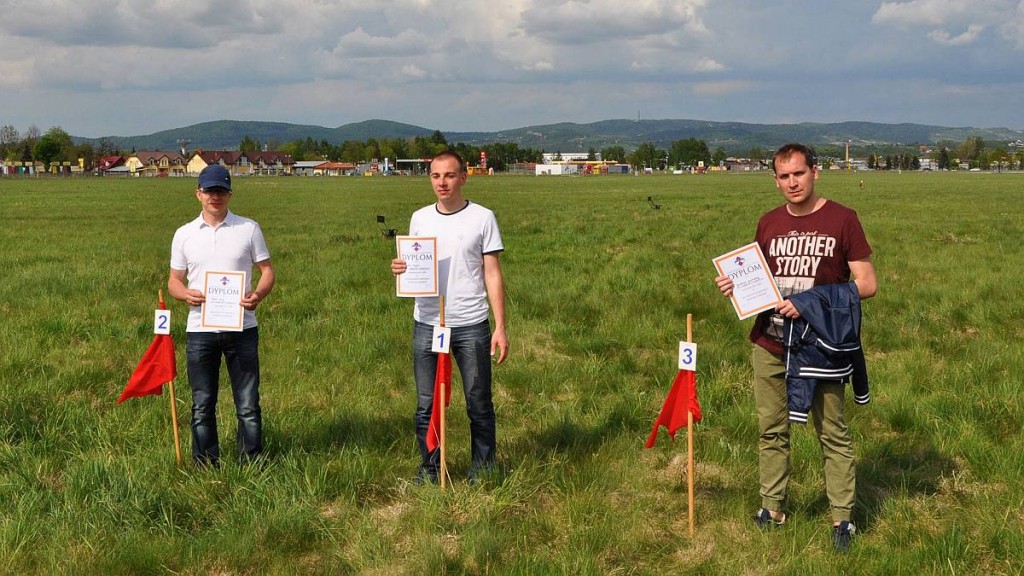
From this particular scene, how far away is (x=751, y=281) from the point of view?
450 cm

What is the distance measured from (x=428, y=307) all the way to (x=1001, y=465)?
157 inches

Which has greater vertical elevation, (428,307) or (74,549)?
(428,307)

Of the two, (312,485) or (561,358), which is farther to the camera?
(561,358)

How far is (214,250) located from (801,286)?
143 inches

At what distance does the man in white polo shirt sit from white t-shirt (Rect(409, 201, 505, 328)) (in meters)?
1.15

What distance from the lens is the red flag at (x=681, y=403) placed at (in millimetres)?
4832

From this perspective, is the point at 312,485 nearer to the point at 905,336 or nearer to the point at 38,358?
the point at 38,358

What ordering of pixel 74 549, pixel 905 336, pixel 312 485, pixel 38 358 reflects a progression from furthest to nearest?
pixel 905 336
pixel 38 358
pixel 312 485
pixel 74 549

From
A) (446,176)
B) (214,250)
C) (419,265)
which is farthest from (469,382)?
(214,250)

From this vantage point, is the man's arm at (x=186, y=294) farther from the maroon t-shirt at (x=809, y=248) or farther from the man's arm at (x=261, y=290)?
the maroon t-shirt at (x=809, y=248)

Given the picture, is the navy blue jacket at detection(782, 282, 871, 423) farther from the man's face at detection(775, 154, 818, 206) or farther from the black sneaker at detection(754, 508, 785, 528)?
the black sneaker at detection(754, 508, 785, 528)

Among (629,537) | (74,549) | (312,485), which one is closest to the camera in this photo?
(74,549)

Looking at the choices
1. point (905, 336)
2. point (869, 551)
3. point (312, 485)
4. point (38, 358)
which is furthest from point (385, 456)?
point (905, 336)

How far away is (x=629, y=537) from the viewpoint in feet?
15.3
